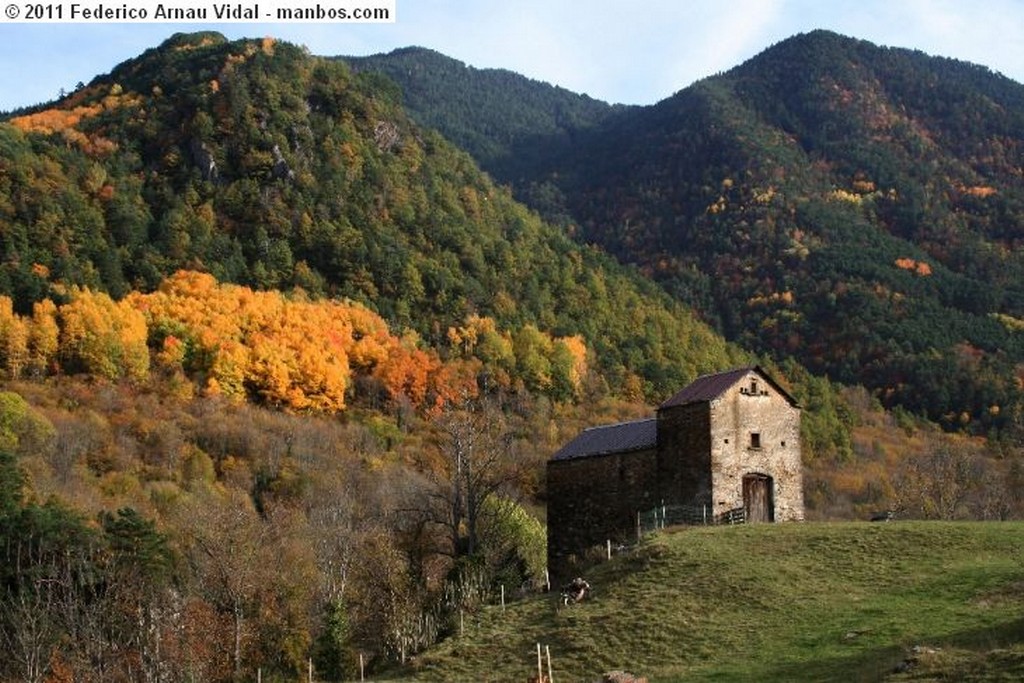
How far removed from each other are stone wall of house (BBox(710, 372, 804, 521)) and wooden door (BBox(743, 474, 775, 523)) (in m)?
0.18

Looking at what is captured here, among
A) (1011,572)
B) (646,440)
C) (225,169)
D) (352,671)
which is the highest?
(225,169)

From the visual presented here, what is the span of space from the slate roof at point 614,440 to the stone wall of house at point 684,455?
1.03 meters

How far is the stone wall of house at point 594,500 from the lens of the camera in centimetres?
5000

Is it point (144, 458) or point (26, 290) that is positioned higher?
point (26, 290)

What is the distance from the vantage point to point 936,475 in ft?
291

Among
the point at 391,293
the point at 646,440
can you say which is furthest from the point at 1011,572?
the point at 391,293

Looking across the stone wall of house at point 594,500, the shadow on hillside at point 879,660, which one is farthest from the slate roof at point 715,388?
the shadow on hillside at point 879,660

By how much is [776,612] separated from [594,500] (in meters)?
17.2

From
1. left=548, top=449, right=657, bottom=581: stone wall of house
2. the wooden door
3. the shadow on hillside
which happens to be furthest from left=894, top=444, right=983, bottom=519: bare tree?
the shadow on hillside

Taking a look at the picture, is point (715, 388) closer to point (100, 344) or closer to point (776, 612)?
point (776, 612)

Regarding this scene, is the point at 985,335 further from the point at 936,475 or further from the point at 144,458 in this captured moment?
the point at 144,458

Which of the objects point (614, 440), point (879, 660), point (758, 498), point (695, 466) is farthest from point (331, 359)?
point (879, 660)

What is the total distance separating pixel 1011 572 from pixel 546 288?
124 metres

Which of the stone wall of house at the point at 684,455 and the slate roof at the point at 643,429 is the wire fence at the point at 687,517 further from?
the slate roof at the point at 643,429
